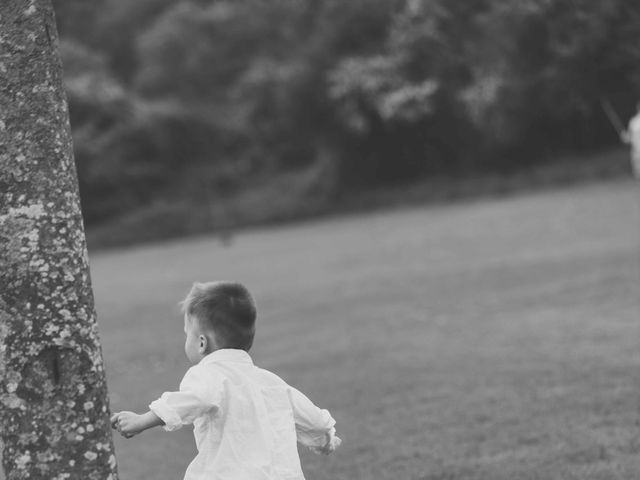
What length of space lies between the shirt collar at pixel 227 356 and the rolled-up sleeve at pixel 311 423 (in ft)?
0.84

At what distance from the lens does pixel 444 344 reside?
37.8 feet

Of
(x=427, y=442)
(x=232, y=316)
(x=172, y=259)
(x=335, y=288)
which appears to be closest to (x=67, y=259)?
(x=232, y=316)

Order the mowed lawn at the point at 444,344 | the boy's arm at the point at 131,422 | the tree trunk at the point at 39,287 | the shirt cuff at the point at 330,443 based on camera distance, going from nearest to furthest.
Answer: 1. the tree trunk at the point at 39,287
2. the boy's arm at the point at 131,422
3. the shirt cuff at the point at 330,443
4. the mowed lawn at the point at 444,344

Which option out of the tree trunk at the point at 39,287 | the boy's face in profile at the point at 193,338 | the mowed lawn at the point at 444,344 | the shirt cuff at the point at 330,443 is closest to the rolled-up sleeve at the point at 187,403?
the boy's face in profile at the point at 193,338

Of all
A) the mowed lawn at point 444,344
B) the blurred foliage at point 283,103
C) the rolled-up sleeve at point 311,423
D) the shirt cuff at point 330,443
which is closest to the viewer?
the rolled-up sleeve at point 311,423

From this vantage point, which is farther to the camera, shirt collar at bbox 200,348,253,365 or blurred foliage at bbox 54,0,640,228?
blurred foliage at bbox 54,0,640,228

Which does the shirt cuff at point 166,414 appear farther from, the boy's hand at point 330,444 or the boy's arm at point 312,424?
the boy's hand at point 330,444

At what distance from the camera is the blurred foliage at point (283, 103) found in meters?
37.8


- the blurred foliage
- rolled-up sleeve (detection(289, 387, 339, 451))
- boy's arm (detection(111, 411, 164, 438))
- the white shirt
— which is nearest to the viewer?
boy's arm (detection(111, 411, 164, 438))

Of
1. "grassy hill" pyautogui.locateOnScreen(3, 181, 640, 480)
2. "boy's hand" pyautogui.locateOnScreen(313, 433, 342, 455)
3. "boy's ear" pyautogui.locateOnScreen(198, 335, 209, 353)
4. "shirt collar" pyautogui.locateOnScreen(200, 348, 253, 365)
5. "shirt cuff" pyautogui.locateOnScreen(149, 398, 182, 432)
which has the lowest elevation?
"grassy hill" pyautogui.locateOnScreen(3, 181, 640, 480)

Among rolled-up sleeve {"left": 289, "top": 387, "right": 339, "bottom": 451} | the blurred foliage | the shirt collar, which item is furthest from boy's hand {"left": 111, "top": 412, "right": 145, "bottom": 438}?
the blurred foliage

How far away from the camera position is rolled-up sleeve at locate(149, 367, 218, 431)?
365 cm

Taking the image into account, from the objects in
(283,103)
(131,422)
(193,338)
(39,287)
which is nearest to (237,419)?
(193,338)

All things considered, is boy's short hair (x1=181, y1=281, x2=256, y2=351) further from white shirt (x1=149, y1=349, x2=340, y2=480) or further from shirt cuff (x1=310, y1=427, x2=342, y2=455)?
shirt cuff (x1=310, y1=427, x2=342, y2=455)
